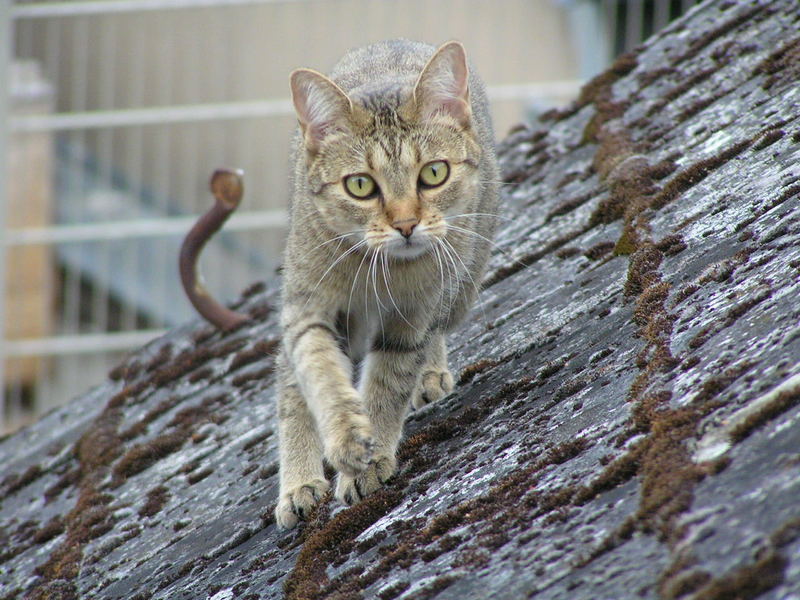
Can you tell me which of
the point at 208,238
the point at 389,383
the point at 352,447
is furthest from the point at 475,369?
the point at 208,238

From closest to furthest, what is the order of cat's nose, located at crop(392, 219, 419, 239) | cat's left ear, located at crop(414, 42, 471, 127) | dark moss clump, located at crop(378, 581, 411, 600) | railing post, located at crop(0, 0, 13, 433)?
dark moss clump, located at crop(378, 581, 411, 600) → cat's nose, located at crop(392, 219, 419, 239) → cat's left ear, located at crop(414, 42, 471, 127) → railing post, located at crop(0, 0, 13, 433)

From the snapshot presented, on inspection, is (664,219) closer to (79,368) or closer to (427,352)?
Answer: (427,352)

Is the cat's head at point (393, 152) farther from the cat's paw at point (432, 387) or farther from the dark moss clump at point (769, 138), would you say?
the dark moss clump at point (769, 138)

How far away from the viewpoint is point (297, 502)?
8.34ft

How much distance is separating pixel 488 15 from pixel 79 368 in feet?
13.7

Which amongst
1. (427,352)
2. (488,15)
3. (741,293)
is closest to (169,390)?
(427,352)

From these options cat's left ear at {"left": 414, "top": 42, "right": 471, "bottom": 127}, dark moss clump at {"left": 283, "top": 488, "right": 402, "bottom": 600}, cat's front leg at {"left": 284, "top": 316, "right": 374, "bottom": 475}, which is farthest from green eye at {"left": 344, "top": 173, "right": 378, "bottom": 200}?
dark moss clump at {"left": 283, "top": 488, "right": 402, "bottom": 600}

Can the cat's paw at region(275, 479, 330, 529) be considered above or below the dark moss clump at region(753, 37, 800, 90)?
below

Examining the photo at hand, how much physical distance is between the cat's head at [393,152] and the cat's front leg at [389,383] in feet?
0.81

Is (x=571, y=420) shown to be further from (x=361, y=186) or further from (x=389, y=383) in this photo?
(x=361, y=186)

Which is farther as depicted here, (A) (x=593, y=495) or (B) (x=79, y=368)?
(B) (x=79, y=368)

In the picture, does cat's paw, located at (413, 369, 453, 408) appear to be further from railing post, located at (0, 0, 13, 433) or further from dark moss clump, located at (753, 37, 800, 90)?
railing post, located at (0, 0, 13, 433)

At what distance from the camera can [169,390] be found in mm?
4016

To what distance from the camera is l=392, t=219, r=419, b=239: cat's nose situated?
2.76 metres
